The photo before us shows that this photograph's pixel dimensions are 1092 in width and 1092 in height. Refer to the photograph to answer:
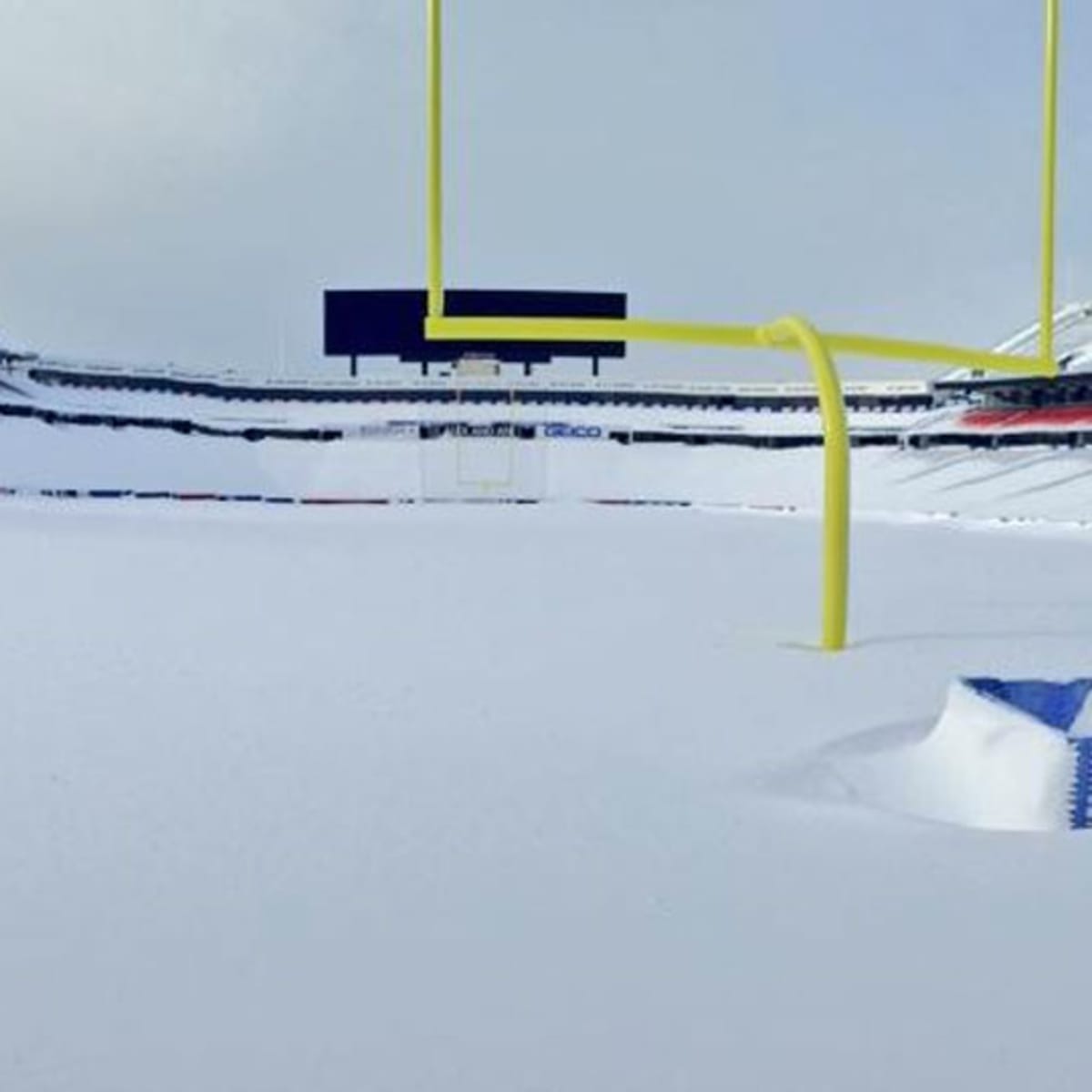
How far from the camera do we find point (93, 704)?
329cm

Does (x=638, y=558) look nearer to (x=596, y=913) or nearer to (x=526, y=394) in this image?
(x=596, y=913)

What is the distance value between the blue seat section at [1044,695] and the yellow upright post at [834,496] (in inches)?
62.4

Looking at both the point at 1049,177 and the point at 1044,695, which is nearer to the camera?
the point at 1044,695

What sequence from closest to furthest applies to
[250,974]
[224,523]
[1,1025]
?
[1,1025], [250,974], [224,523]

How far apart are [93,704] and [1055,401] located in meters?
26.2

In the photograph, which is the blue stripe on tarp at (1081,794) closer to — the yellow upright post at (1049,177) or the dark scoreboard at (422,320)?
the yellow upright post at (1049,177)

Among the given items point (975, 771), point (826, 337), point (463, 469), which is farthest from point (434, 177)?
point (463, 469)

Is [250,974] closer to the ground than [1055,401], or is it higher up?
closer to the ground

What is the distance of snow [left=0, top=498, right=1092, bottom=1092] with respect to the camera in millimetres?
1351

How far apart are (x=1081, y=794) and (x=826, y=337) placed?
2630 millimetres

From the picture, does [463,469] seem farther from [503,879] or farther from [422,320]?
[503,879]

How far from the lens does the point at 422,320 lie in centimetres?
3178

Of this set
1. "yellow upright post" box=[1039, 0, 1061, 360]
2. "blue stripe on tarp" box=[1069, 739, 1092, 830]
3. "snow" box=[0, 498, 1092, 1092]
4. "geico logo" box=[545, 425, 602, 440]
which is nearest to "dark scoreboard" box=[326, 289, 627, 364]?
"geico logo" box=[545, 425, 602, 440]

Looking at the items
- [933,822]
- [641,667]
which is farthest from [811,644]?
[933,822]
